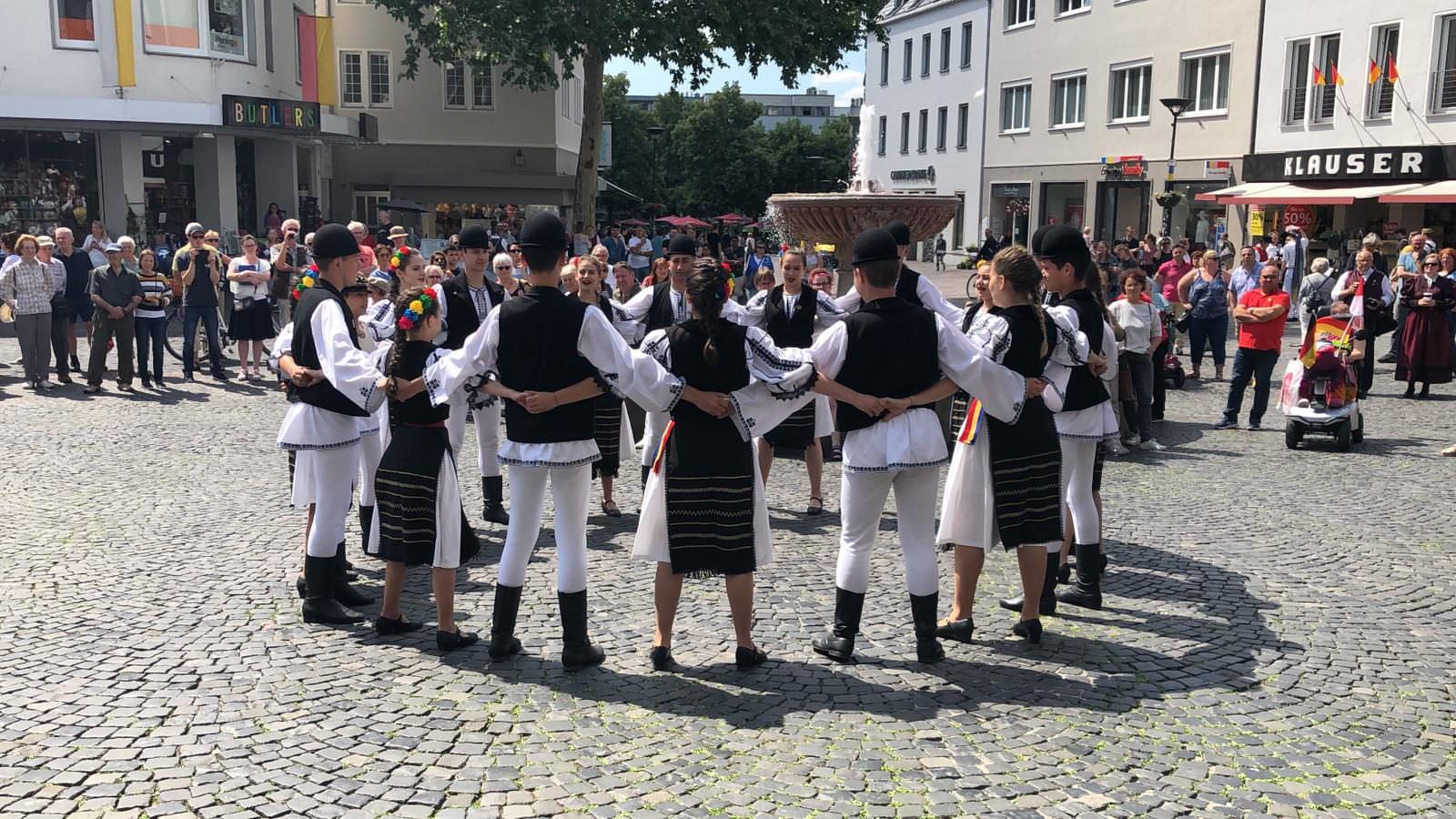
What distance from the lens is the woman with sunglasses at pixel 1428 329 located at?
15.3 metres

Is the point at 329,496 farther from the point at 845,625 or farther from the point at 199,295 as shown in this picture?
the point at 199,295

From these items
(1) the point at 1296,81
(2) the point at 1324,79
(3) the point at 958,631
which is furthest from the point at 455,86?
(3) the point at 958,631

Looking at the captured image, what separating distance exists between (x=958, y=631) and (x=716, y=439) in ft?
5.42

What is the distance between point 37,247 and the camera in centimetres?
1532

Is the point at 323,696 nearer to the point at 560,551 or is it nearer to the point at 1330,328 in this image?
the point at 560,551

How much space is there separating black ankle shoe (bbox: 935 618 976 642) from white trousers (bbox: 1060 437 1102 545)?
3.20ft

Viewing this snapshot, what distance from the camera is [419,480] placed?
233 inches

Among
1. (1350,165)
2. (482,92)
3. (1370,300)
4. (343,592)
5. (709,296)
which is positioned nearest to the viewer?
(709,296)

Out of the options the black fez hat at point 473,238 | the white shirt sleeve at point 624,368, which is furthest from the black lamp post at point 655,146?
the white shirt sleeve at point 624,368

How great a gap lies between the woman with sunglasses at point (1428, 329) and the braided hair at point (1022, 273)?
11.7 metres

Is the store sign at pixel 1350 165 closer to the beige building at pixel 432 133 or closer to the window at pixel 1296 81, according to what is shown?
the window at pixel 1296 81

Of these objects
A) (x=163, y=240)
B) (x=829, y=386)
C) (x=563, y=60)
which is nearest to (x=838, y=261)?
(x=829, y=386)

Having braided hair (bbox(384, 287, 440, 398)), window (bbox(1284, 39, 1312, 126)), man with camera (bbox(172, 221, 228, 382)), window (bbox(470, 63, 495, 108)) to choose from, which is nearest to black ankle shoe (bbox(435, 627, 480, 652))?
braided hair (bbox(384, 287, 440, 398))

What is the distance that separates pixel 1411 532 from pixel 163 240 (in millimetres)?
21599
